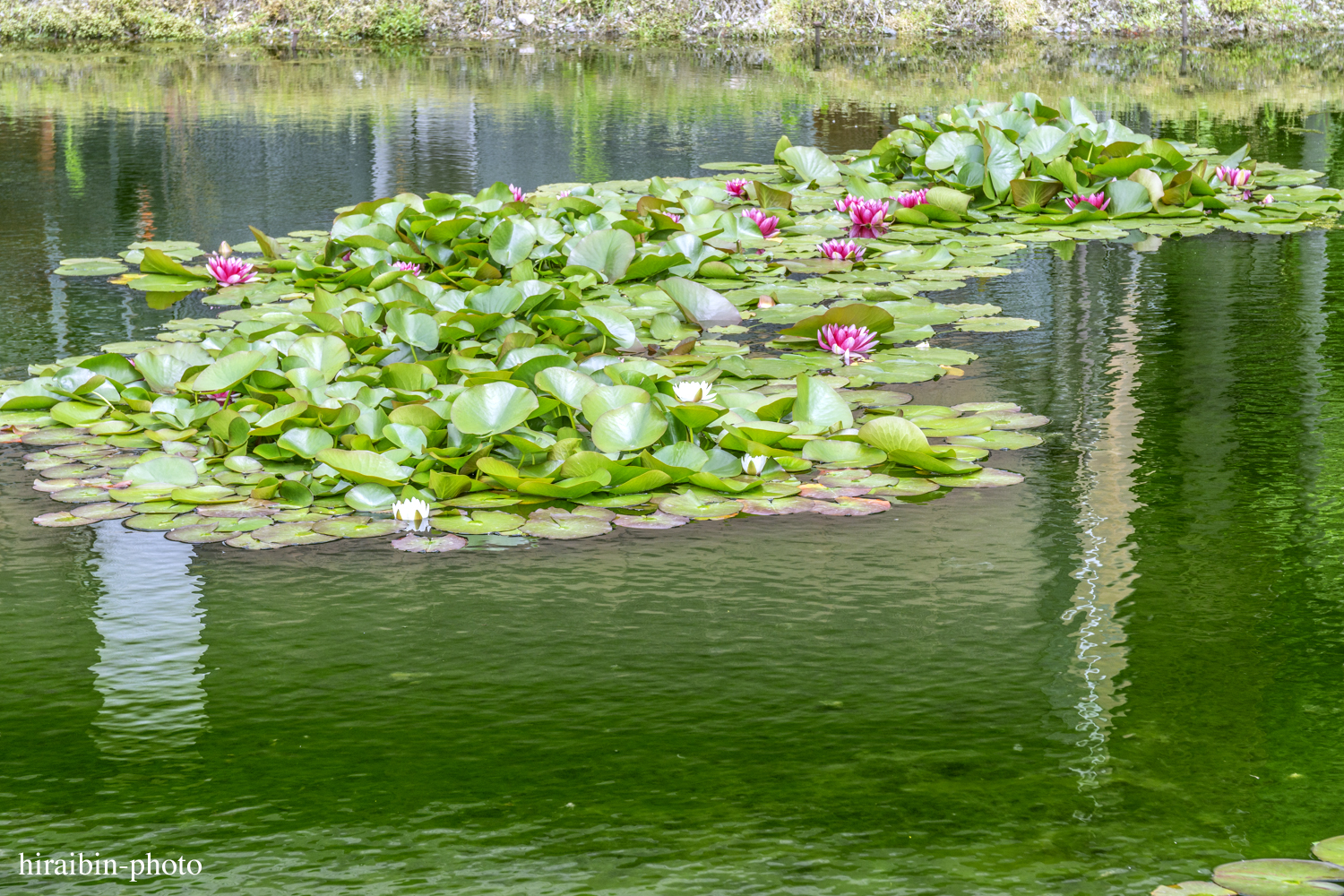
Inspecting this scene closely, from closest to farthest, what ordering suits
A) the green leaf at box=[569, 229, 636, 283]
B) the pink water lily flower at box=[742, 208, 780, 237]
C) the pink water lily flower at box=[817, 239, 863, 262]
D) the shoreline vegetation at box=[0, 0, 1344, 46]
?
the green leaf at box=[569, 229, 636, 283] → the pink water lily flower at box=[817, 239, 863, 262] → the pink water lily flower at box=[742, 208, 780, 237] → the shoreline vegetation at box=[0, 0, 1344, 46]

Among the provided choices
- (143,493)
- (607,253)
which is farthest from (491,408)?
(607,253)

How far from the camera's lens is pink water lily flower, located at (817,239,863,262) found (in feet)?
14.9

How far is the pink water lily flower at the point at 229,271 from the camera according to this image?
14.1 feet

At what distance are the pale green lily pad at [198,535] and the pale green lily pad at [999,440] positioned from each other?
53.7 inches

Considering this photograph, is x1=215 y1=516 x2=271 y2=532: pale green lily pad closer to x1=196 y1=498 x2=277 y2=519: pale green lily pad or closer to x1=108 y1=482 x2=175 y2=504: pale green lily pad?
x1=196 y1=498 x2=277 y2=519: pale green lily pad

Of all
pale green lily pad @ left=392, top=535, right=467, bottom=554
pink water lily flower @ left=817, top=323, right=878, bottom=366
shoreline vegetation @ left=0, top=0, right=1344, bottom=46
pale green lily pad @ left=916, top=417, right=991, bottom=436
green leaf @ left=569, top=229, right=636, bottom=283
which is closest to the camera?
pale green lily pad @ left=392, top=535, right=467, bottom=554

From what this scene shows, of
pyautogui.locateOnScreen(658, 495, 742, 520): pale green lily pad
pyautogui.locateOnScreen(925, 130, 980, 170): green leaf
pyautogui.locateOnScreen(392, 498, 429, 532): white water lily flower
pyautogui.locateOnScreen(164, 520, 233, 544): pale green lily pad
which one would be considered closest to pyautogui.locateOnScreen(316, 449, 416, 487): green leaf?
pyautogui.locateOnScreen(392, 498, 429, 532): white water lily flower

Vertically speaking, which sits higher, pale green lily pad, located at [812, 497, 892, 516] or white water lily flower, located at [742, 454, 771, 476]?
white water lily flower, located at [742, 454, 771, 476]

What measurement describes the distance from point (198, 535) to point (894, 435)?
4.00 ft

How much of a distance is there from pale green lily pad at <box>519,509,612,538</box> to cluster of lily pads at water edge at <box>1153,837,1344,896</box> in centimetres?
117

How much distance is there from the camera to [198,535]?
2.29 m

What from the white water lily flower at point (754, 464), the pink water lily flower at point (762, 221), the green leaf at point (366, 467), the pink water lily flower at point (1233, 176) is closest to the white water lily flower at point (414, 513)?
the green leaf at point (366, 467)

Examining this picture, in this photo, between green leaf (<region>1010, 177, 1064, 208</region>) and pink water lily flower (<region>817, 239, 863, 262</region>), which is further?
green leaf (<region>1010, 177, 1064, 208</region>)

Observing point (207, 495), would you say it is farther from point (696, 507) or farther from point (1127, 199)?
point (1127, 199)
